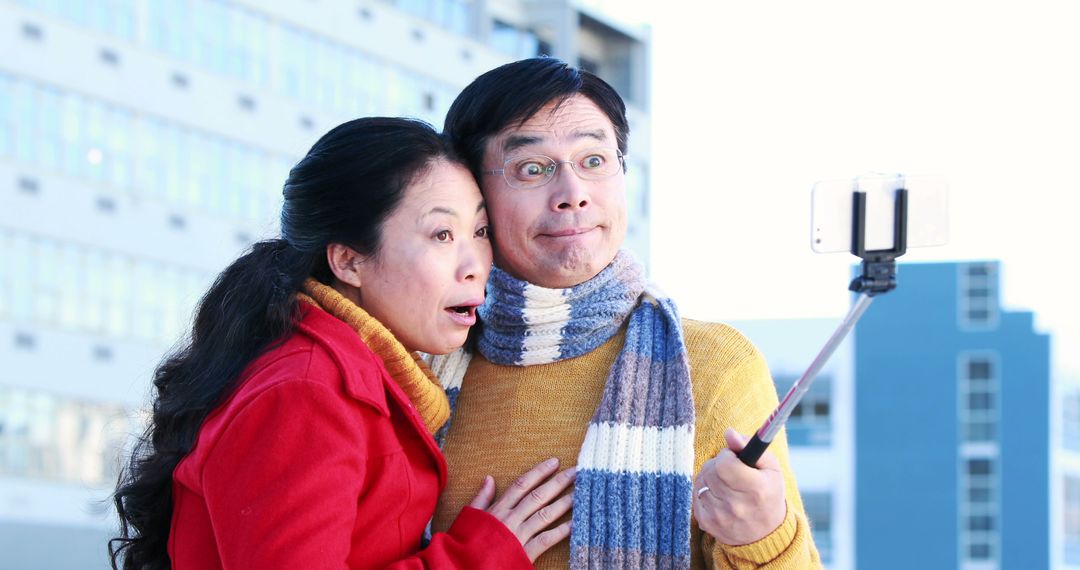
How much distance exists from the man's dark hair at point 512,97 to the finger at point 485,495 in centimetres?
72

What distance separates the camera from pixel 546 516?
11.0 ft

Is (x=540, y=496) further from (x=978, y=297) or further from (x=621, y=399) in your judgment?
(x=978, y=297)

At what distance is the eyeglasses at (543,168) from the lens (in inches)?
144

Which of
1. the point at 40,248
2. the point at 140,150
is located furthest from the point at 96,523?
the point at 140,150

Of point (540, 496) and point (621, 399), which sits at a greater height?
point (621, 399)

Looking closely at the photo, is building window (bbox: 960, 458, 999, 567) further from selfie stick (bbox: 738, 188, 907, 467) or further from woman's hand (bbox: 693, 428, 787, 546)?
selfie stick (bbox: 738, 188, 907, 467)

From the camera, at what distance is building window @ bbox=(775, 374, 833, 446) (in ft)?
165

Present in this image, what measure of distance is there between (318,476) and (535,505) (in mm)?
714

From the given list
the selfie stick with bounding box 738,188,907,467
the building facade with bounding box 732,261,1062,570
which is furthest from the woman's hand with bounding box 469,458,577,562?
the building facade with bounding box 732,261,1062,570

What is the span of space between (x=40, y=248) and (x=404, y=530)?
3084 centimetres

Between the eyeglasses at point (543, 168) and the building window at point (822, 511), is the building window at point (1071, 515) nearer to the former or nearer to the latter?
the building window at point (822, 511)

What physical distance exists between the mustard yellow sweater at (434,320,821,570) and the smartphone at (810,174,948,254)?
92 centimetres

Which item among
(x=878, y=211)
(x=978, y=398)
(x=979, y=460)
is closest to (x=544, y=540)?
(x=878, y=211)

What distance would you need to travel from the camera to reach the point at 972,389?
51.8m
